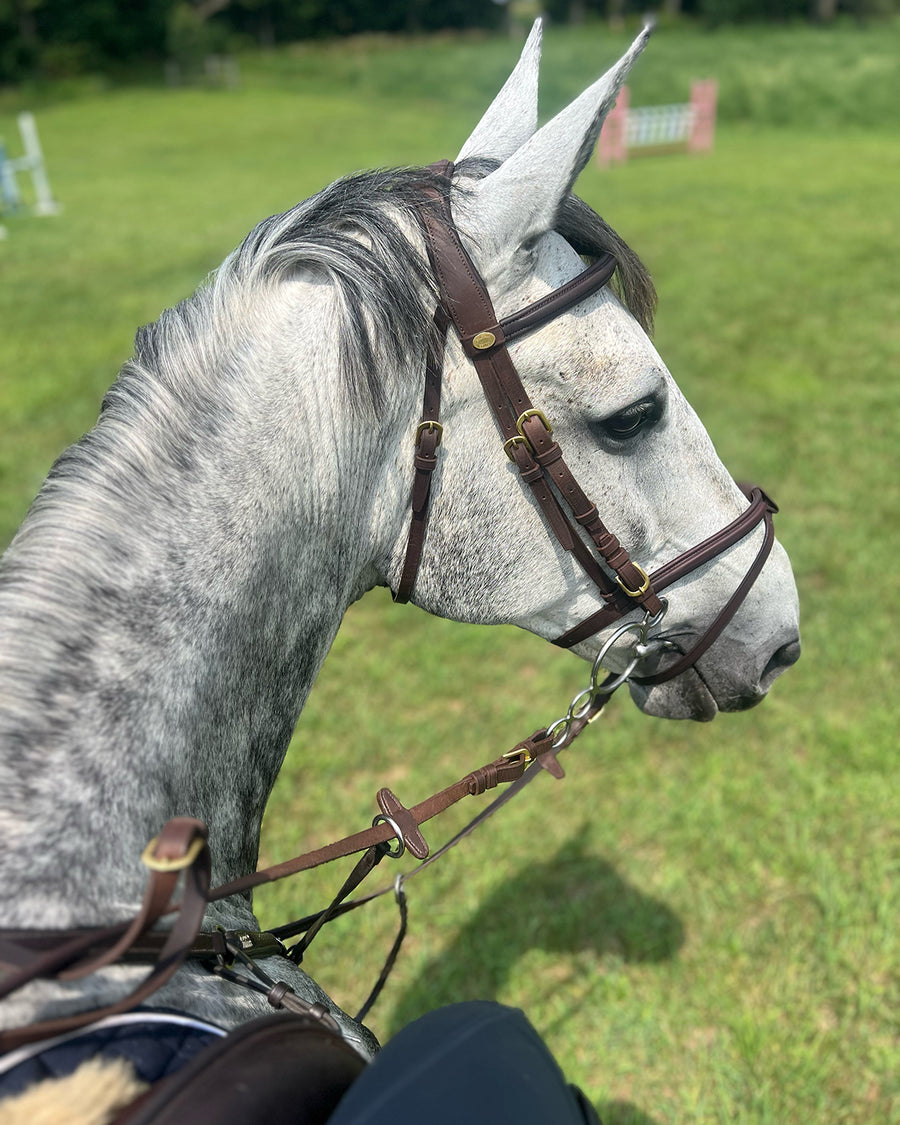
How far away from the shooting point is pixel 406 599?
1.82 meters

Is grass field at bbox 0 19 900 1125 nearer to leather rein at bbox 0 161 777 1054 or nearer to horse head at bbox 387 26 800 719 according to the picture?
leather rein at bbox 0 161 777 1054

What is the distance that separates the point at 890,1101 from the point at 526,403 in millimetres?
2769

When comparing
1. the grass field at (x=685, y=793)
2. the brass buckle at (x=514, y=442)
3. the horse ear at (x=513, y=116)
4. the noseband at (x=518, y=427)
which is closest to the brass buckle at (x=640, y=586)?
the noseband at (x=518, y=427)

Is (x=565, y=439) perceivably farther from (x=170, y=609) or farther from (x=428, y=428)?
(x=170, y=609)

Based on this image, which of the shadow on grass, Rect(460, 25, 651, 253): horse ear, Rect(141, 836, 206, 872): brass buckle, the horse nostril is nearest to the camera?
Rect(141, 836, 206, 872): brass buckle

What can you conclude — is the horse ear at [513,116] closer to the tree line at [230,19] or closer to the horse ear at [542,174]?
the horse ear at [542,174]

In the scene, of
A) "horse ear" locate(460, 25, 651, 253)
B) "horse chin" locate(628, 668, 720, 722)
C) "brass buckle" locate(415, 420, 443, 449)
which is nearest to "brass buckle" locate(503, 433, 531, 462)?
"brass buckle" locate(415, 420, 443, 449)

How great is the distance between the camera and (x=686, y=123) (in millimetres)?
24234

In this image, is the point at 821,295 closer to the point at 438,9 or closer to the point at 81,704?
the point at 81,704

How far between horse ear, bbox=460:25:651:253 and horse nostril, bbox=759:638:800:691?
122 centimetres

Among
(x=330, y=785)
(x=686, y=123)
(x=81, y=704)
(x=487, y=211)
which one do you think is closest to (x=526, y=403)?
(x=487, y=211)

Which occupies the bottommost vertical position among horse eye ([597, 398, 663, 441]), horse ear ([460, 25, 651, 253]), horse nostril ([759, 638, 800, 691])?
horse nostril ([759, 638, 800, 691])

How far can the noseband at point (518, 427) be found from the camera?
156 cm

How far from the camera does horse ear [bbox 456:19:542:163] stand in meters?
1.89
